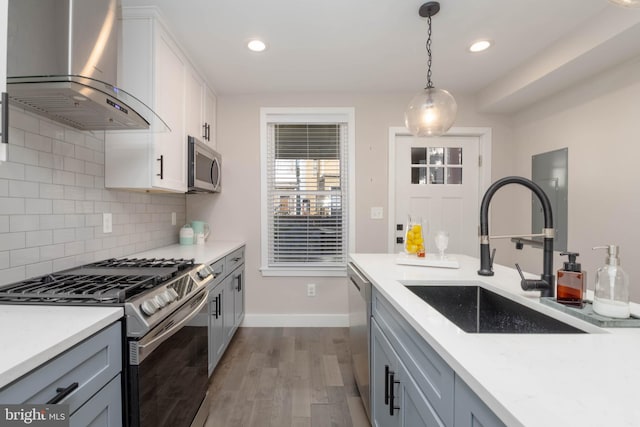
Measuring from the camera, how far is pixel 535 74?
2.42 metres

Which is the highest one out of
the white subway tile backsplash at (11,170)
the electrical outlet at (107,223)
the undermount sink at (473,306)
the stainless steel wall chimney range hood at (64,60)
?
the stainless steel wall chimney range hood at (64,60)

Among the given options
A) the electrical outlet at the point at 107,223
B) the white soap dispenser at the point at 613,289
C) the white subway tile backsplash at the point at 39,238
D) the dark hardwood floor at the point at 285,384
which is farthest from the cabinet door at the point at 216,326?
the white soap dispenser at the point at 613,289

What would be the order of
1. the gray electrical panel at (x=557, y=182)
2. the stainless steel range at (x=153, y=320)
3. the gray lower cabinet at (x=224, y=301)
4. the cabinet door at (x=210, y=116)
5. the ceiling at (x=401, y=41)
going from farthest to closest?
the cabinet door at (x=210, y=116)
the gray electrical panel at (x=557, y=182)
the gray lower cabinet at (x=224, y=301)
the ceiling at (x=401, y=41)
the stainless steel range at (x=153, y=320)

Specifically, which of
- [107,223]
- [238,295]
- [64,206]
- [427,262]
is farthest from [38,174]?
[427,262]

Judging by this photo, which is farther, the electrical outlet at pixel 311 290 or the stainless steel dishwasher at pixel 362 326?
the electrical outlet at pixel 311 290

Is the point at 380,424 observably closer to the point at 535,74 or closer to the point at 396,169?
the point at 396,169

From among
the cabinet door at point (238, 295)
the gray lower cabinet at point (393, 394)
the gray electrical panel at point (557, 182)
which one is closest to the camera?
the gray lower cabinet at point (393, 394)

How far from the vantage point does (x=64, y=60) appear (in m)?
1.19

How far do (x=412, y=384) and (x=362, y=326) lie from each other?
76 centimetres

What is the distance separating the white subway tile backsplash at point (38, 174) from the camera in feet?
4.54

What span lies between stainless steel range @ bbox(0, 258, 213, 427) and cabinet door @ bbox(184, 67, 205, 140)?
4.05 ft

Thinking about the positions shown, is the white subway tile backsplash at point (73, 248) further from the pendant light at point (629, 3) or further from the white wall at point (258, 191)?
the pendant light at point (629, 3)

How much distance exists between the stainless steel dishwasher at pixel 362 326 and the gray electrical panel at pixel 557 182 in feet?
5.89

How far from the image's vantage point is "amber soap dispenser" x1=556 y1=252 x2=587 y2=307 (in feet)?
3.06
